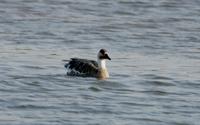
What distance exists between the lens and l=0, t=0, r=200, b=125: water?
57.7 feet

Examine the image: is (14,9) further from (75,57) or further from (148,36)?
(75,57)

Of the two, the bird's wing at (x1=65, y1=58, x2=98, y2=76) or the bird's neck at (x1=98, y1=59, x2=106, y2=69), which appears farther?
the bird's neck at (x1=98, y1=59, x2=106, y2=69)

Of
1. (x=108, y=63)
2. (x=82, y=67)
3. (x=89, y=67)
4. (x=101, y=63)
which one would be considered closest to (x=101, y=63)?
(x=101, y=63)

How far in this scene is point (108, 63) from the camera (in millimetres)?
23219

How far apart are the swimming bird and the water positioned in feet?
0.63

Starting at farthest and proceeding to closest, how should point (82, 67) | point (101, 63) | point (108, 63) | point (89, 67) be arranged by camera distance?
point (108, 63), point (101, 63), point (89, 67), point (82, 67)

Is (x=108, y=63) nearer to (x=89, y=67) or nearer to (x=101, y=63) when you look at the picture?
(x=101, y=63)

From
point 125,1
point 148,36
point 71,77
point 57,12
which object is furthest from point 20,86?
point 125,1

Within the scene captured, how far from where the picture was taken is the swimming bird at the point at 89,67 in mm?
21500

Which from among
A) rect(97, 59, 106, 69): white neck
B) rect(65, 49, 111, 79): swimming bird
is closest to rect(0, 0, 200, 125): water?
rect(65, 49, 111, 79): swimming bird

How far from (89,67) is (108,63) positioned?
133cm

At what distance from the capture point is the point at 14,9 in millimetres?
29719

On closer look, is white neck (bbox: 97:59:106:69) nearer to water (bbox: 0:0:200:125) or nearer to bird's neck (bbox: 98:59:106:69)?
bird's neck (bbox: 98:59:106:69)

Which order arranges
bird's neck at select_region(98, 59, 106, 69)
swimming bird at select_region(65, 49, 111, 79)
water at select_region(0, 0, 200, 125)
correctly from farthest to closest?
bird's neck at select_region(98, 59, 106, 69) → swimming bird at select_region(65, 49, 111, 79) → water at select_region(0, 0, 200, 125)
